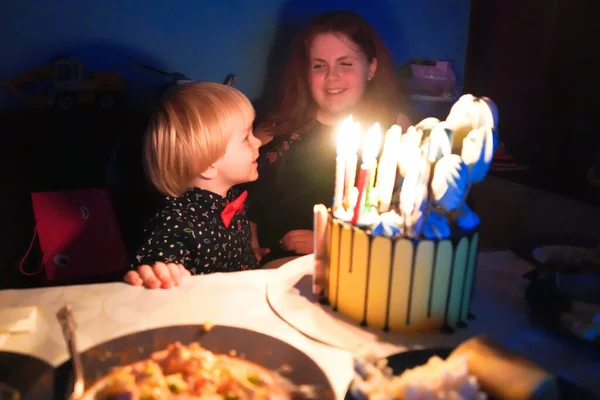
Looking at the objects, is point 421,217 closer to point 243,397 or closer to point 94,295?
point 243,397

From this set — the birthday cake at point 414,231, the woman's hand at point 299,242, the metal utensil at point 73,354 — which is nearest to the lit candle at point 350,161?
the birthday cake at point 414,231

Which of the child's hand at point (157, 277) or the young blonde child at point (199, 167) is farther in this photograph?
the young blonde child at point (199, 167)

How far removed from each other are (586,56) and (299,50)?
49.8 inches

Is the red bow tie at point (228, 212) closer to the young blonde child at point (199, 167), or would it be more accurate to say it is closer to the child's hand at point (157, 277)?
the young blonde child at point (199, 167)

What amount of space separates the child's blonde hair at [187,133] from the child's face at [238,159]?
26 mm

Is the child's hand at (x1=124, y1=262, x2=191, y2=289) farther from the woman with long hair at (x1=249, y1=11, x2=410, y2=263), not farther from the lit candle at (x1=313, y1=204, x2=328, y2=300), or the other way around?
the woman with long hair at (x1=249, y1=11, x2=410, y2=263)

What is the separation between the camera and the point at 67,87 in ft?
7.18

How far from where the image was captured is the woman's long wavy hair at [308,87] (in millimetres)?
2139

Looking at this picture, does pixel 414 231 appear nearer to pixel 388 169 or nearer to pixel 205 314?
pixel 388 169

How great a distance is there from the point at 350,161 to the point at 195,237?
0.70 metres

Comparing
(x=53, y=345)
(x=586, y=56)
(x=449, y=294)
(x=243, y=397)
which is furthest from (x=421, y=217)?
(x=586, y=56)

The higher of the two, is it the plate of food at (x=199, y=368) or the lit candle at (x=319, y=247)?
the lit candle at (x=319, y=247)

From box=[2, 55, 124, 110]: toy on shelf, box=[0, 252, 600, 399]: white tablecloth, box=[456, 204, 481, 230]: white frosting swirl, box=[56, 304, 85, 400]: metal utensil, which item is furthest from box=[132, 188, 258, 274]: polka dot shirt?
box=[2, 55, 124, 110]: toy on shelf

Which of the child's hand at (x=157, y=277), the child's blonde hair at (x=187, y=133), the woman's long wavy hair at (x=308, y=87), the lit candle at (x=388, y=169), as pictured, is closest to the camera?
the lit candle at (x=388, y=169)
